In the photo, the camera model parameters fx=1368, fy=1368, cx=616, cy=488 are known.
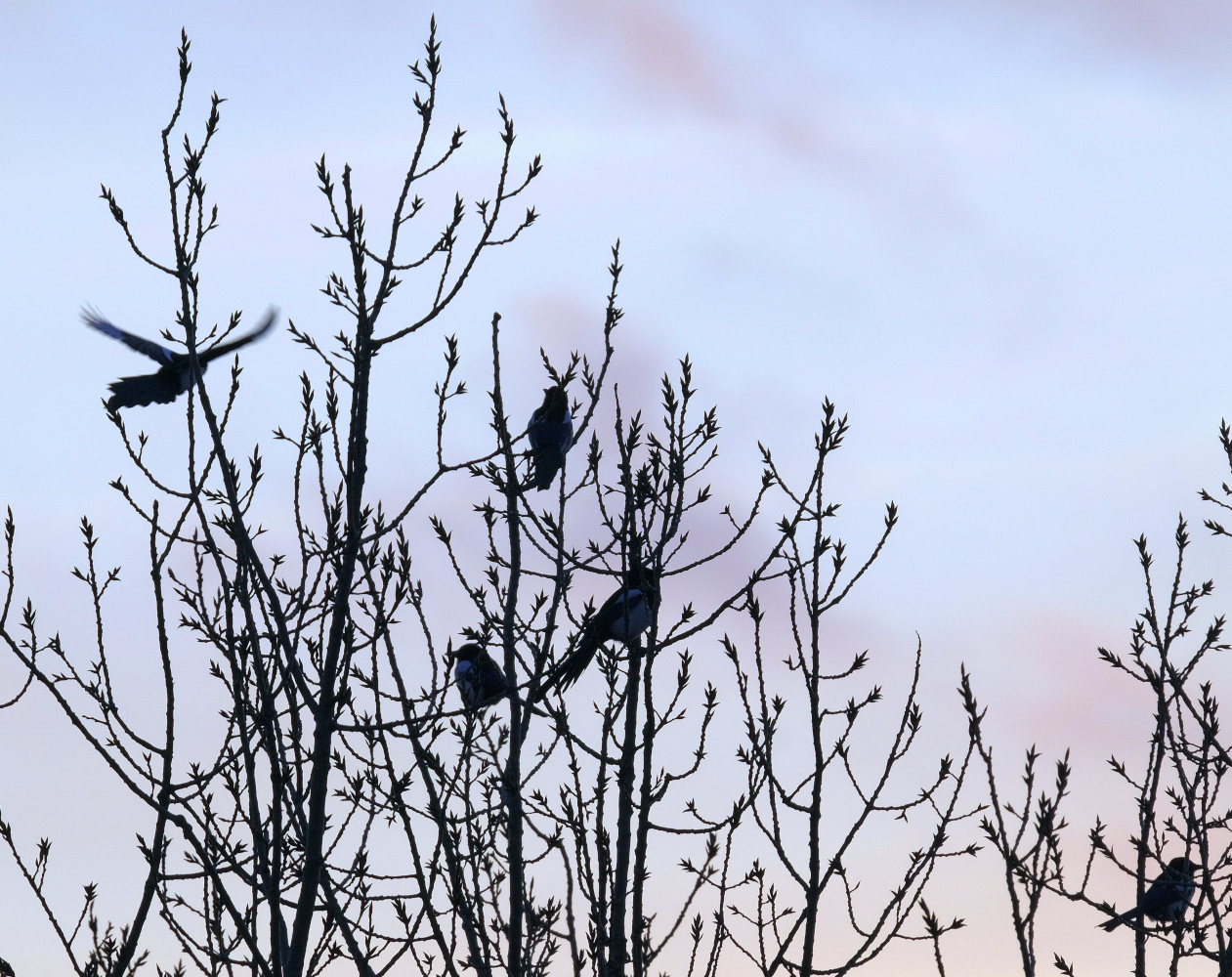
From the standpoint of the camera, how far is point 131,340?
9.25 m

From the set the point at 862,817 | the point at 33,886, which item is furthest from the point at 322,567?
the point at 862,817

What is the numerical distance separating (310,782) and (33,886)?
1866mm

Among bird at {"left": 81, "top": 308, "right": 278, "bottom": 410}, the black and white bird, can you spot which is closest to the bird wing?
bird at {"left": 81, "top": 308, "right": 278, "bottom": 410}

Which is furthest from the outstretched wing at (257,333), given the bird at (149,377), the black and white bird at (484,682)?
the black and white bird at (484,682)

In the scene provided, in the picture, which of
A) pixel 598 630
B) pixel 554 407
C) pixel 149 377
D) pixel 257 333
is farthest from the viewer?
pixel 554 407

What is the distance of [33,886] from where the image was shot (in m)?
5.50

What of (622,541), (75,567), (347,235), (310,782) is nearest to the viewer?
(310,782)

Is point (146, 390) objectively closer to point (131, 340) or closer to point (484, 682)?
point (131, 340)

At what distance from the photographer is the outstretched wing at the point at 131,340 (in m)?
8.80

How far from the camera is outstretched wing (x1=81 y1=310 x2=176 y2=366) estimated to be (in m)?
8.80

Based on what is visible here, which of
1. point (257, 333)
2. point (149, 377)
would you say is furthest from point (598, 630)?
point (257, 333)

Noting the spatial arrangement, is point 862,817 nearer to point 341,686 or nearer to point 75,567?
point 341,686

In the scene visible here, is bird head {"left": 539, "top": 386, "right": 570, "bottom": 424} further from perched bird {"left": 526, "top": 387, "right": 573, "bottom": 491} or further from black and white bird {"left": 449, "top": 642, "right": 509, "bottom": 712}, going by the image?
black and white bird {"left": 449, "top": 642, "right": 509, "bottom": 712}

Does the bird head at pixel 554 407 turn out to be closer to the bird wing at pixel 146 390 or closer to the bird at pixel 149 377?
the bird at pixel 149 377
